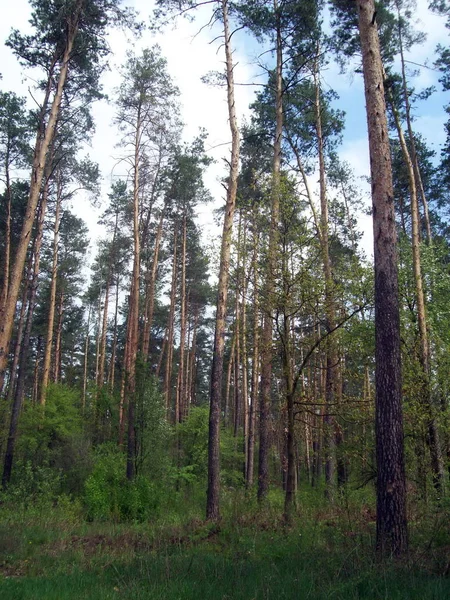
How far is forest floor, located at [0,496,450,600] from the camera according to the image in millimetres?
5184

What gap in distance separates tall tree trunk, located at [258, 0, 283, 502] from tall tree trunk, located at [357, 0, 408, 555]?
2872mm

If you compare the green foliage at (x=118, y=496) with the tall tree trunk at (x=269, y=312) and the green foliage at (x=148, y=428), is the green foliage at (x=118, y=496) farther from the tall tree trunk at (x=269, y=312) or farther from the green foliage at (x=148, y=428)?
the tall tree trunk at (x=269, y=312)

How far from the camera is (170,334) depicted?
26.3 m

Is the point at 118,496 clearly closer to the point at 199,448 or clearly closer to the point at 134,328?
the point at 134,328

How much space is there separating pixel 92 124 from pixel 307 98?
24.0 ft

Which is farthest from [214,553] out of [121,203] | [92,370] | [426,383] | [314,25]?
[92,370]

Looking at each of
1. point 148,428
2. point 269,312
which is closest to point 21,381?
point 148,428

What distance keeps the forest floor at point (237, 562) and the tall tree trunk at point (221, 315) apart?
1167 millimetres

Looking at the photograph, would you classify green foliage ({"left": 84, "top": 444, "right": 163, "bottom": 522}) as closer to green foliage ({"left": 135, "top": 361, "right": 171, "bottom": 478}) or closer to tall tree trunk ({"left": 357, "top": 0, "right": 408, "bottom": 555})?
green foliage ({"left": 135, "top": 361, "right": 171, "bottom": 478})

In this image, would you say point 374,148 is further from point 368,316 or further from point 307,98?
point 307,98

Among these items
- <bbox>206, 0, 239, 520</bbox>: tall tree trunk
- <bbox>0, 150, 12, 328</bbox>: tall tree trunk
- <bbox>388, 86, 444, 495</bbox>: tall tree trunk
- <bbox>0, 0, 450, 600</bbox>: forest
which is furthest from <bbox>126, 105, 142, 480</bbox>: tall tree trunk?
<bbox>388, 86, 444, 495</bbox>: tall tree trunk

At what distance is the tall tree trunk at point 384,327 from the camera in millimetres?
6250

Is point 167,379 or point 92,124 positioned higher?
point 92,124

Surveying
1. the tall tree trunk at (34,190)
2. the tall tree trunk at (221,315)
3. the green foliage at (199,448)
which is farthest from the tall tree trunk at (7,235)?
the tall tree trunk at (221,315)
